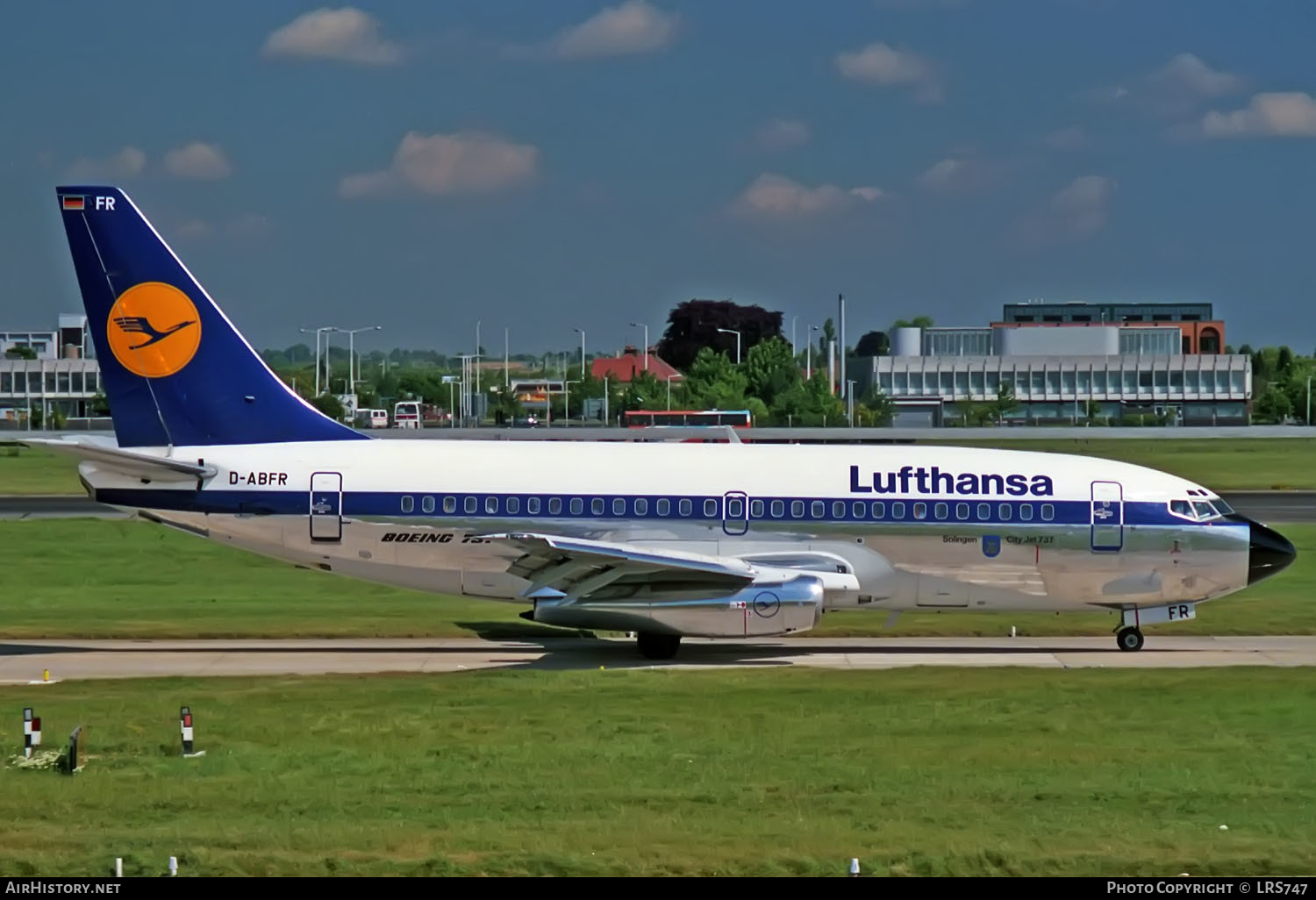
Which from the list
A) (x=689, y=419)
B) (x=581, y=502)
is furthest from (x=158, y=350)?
(x=689, y=419)

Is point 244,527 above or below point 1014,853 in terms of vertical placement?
above

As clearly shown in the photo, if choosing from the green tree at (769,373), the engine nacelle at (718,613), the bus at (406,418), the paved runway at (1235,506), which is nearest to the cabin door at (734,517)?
the engine nacelle at (718,613)

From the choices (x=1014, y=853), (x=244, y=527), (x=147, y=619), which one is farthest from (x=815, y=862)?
(x=147, y=619)

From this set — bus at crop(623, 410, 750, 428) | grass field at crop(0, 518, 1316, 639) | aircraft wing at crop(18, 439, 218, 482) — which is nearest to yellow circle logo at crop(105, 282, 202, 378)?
aircraft wing at crop(18, 439, 218, 482)

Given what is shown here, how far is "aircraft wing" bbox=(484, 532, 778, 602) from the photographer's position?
26.7 meters

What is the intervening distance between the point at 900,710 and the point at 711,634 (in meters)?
5.58

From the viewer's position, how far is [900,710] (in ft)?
72.1

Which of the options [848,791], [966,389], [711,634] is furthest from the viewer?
[966,389]

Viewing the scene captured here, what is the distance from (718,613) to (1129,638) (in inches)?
306

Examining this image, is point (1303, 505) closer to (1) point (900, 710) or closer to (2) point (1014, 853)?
(1) point (900, 710)

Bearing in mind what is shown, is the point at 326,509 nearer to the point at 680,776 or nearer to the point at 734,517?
the point at 734,517

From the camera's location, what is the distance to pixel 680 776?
18.1m

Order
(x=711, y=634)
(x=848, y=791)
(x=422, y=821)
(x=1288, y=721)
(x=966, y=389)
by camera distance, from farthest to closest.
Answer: (x=966, y=389) → (x=711, y=634) → (x=1288, y=721) → (x=848, y=791) → (x=422, y=821)

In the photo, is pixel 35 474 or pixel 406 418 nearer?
pixel 35 474
